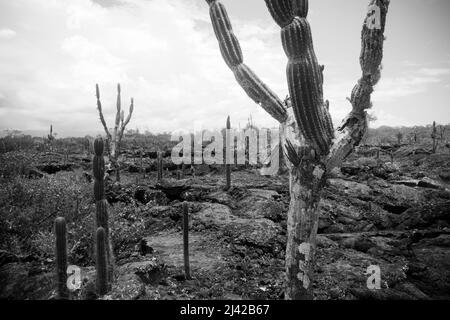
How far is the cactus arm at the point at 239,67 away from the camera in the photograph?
504 centimetres

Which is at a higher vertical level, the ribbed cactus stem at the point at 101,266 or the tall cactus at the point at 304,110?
the tall cactus at the point at 304,110

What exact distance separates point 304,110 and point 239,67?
1508mm

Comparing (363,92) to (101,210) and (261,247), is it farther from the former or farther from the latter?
(261,247)

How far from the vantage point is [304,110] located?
423 centimetres

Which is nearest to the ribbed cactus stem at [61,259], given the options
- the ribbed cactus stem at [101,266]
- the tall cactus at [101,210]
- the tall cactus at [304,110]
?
the ribbed cactus stem at [101,266]

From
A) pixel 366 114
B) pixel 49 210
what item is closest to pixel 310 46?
pixel 366 114

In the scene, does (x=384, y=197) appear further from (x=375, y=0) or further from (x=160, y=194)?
(x=375, y=0)

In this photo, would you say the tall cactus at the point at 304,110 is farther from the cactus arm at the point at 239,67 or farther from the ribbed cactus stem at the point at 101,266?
the ribbed cactus stem at the point at 101,266

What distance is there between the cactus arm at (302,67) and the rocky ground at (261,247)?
348cm

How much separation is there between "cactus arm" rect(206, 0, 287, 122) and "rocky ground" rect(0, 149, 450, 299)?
361 centimetres

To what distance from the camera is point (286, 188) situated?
40.5 feet

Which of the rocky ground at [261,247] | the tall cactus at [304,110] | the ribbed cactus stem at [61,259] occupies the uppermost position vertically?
the tall cactus at [304,110]

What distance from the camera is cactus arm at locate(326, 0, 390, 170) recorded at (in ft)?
13.9

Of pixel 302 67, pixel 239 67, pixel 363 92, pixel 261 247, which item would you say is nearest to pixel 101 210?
pixel 239 67
